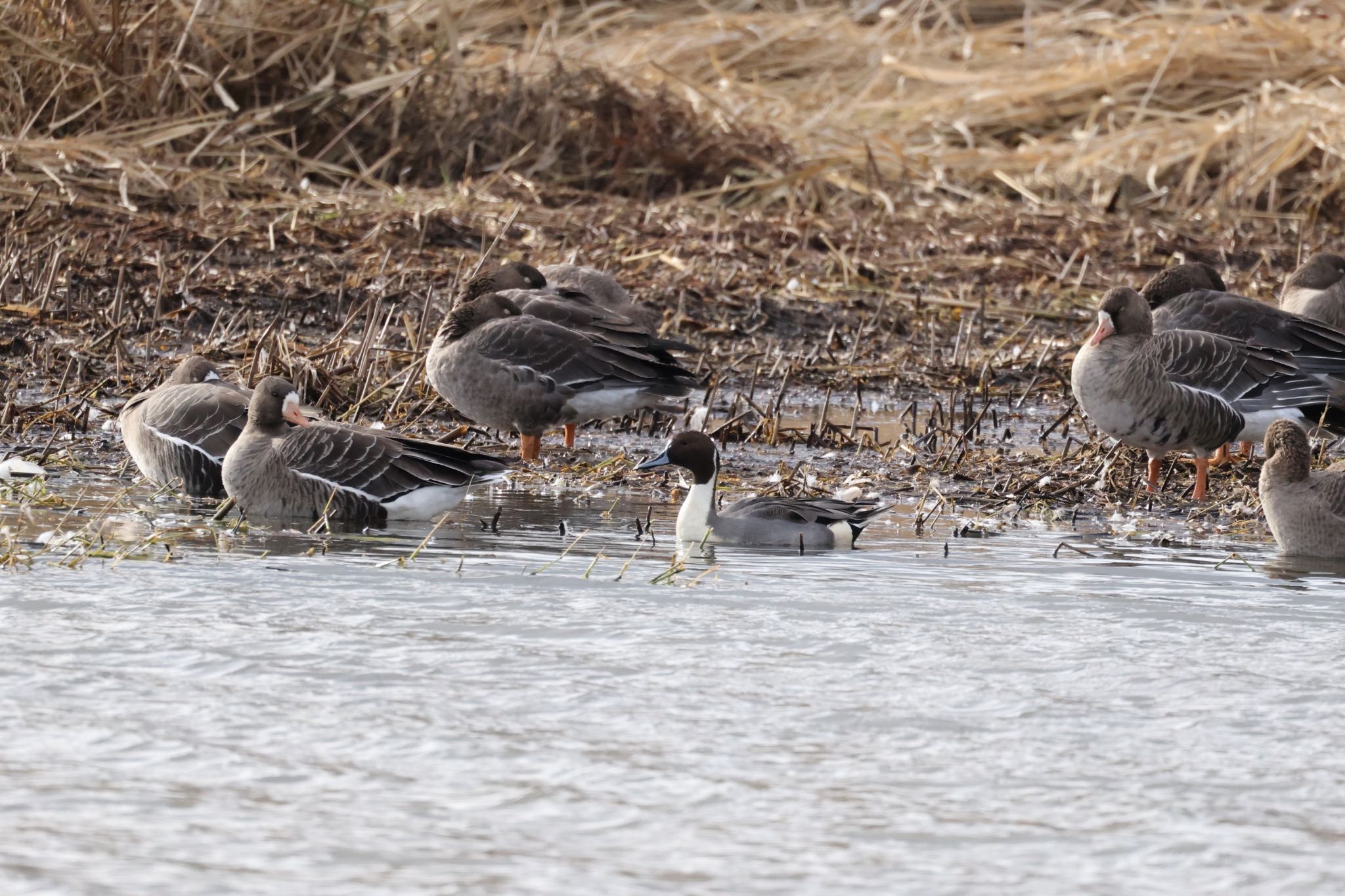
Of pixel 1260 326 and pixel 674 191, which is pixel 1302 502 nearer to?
pixel 1260 326

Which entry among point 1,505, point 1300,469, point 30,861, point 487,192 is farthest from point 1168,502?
point 487,192

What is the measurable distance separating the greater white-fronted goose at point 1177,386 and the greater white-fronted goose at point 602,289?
10.3 feet

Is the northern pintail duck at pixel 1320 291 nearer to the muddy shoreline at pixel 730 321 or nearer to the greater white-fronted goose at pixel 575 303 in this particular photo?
the muddy shoreline at pixel 730 321

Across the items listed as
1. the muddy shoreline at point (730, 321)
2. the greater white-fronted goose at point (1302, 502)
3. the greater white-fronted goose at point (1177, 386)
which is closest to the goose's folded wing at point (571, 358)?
the muddy shoreline at point (730, 321)

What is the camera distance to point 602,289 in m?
12.4

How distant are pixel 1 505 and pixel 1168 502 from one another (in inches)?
223

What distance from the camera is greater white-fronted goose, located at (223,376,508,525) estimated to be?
862 cm

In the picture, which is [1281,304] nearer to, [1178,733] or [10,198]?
[1178,733]

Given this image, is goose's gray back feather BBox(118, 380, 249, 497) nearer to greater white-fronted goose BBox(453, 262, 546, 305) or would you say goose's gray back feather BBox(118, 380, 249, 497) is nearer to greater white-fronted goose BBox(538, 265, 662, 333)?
greater white-fronted goose BBox(453, 262, 546, 305)

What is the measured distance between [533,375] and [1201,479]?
3584 millimetres

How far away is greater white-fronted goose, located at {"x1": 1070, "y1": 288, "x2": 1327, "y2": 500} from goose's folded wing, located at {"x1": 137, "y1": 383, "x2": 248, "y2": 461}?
4.30 meters

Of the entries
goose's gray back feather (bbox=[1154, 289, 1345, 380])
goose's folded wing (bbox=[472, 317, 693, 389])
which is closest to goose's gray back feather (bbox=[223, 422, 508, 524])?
goose's folded wing (bbox=[472, 317, 693, 389])

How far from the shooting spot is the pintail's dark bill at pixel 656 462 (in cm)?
892

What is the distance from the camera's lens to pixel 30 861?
442cm
